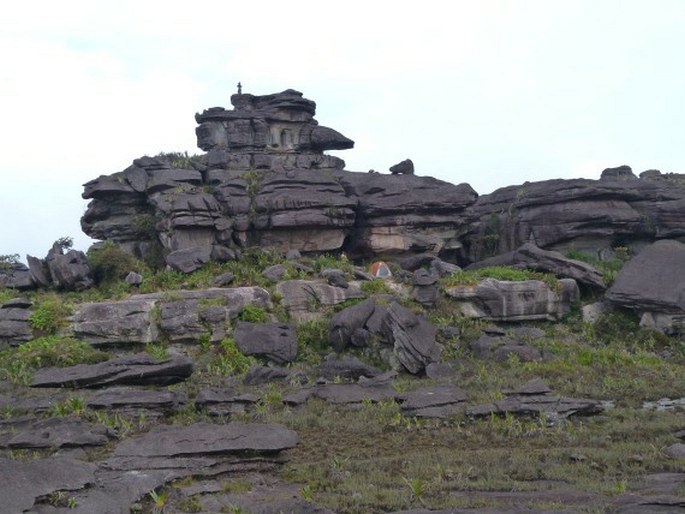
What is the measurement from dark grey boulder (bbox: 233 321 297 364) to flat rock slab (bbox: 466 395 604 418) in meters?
9.69

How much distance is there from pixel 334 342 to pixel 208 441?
13.1m

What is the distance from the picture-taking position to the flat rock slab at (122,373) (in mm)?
22328

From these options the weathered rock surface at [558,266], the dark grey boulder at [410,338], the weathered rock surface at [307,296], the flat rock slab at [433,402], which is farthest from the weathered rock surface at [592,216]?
the flat rock slab at [433,402]

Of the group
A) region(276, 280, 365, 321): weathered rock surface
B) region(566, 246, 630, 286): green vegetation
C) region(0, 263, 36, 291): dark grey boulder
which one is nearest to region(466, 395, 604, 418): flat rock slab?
region(276, 280, 365, 321): weathered rock surface

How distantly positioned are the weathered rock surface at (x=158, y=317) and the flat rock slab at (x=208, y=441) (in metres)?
10.8

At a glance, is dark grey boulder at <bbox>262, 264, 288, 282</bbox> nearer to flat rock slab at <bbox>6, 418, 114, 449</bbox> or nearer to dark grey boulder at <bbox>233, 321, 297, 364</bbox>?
dark grey boulder at <bbox>233, 321, 297, 364</bbox>

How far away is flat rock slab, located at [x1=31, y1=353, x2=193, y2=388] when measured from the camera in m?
22.3

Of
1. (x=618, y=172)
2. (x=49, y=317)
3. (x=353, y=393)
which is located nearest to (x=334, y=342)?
(x=353, y=393)

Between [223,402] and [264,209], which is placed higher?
[264,209]

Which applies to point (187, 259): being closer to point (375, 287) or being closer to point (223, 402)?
point (375, 287)

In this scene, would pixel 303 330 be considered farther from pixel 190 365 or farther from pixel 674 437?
pixel 674 437

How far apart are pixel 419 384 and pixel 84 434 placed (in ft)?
35.2

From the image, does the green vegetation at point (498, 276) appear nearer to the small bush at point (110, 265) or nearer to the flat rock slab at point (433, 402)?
the flat rock slab at point (433, 402)

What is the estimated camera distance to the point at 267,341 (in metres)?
28.1
